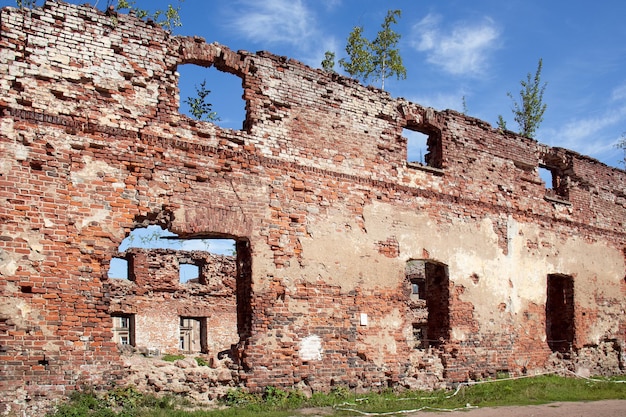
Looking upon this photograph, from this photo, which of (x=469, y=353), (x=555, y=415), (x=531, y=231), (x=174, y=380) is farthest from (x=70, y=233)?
(x=531, y=231)

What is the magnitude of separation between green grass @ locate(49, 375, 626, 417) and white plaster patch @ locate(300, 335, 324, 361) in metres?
0.54

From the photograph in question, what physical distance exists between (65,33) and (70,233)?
2.64 m

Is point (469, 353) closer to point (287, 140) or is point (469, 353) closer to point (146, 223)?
point (287, 140)

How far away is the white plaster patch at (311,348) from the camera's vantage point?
9.41 m

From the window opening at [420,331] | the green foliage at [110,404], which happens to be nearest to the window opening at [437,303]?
the green foliage at [110,404]

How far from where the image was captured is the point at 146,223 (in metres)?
8.48

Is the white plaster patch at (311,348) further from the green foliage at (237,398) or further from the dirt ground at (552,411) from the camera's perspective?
the dirt ground at (552,411)

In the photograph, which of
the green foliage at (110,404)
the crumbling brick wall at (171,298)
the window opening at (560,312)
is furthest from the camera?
the crumbling brick wall at (171,298)

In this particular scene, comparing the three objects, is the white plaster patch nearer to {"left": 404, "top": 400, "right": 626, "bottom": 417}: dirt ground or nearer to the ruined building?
the ruined building

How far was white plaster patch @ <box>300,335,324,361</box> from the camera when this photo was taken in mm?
9414

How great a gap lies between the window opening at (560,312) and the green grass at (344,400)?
1689mm

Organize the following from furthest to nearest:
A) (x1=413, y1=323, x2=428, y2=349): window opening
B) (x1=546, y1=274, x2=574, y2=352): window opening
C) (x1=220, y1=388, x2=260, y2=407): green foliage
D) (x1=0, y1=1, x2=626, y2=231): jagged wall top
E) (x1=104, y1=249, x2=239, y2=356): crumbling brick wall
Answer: (x1=413, y1=323, x2=428, y2=349): window opening < (x1=104, y1=249, x2=239, y2=356): crumbling brick wall < (x1=546, y1=274, x2=574, y2=352): window opening < (x1=220, y1=388, x2=260, y2=407): green foliage < (x1=0, y1=1, x2=626, y2=231): jagged wall top

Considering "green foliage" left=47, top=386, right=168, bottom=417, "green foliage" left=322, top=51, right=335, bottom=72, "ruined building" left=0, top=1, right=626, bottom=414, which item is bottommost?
"green foliage" left=47, top=386, right=168, bottom=417

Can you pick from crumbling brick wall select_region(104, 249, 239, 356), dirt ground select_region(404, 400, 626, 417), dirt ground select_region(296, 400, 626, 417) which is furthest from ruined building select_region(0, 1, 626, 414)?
crumbling brick wall select_region(104, 249, 239, 356)
